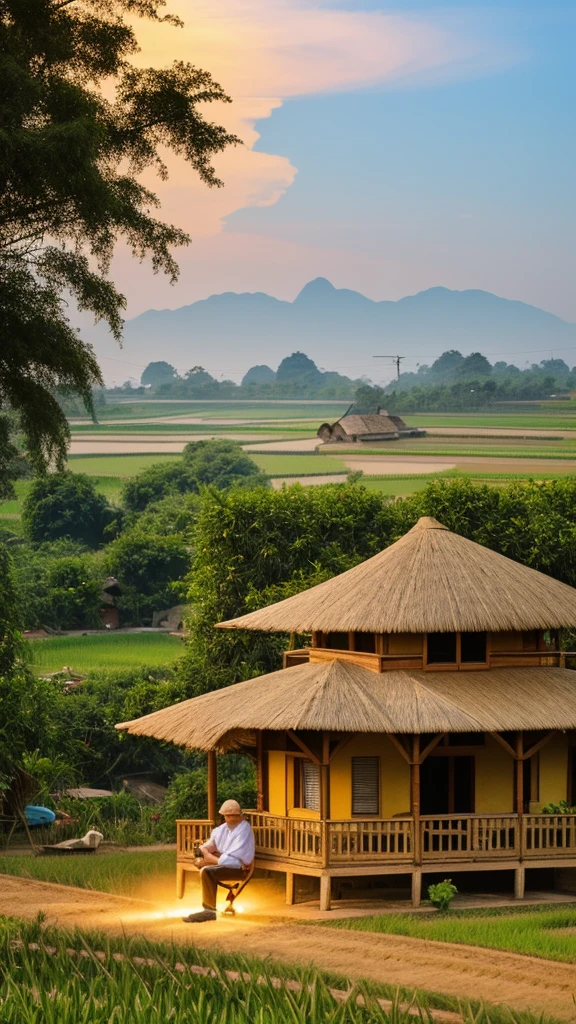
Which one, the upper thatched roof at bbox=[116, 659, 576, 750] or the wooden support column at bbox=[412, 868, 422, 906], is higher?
the upper thatched roof at bbox=[116, 659, 576, 750]

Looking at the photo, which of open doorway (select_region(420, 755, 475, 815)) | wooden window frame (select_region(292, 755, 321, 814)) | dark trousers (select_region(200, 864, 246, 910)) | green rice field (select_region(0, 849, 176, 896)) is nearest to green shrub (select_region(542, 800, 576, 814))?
open doorway (select_region(420, 755, 475, 815))

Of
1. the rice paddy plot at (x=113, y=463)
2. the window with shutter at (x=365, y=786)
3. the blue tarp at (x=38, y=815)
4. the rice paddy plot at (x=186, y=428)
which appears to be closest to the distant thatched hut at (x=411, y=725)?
the window with shutter at (x=365, y=786)

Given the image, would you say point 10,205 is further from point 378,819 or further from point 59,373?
point 378,819

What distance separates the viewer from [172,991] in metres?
12.1

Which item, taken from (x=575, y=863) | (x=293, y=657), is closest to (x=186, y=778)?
(x=293, y=657)

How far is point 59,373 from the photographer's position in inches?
755

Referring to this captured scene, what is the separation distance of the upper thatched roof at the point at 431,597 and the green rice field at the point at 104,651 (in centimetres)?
2871

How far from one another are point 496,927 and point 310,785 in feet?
14.1

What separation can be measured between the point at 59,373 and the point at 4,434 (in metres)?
2.67

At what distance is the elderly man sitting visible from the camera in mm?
16141

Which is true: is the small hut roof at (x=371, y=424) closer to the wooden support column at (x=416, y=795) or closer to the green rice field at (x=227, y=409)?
the green rice field at (x=227, y=409)

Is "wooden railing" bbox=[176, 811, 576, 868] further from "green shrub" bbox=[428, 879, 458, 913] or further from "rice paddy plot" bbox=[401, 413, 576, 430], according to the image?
"rice paddy plot" bbox=[401, 413, 576, 430]

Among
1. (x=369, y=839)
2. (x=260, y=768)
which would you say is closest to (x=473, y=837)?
(x=369, y=839)

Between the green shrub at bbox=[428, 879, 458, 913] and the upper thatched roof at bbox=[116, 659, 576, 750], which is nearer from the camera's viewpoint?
the green shrub at bbox=[428, 879, 458, 913]
